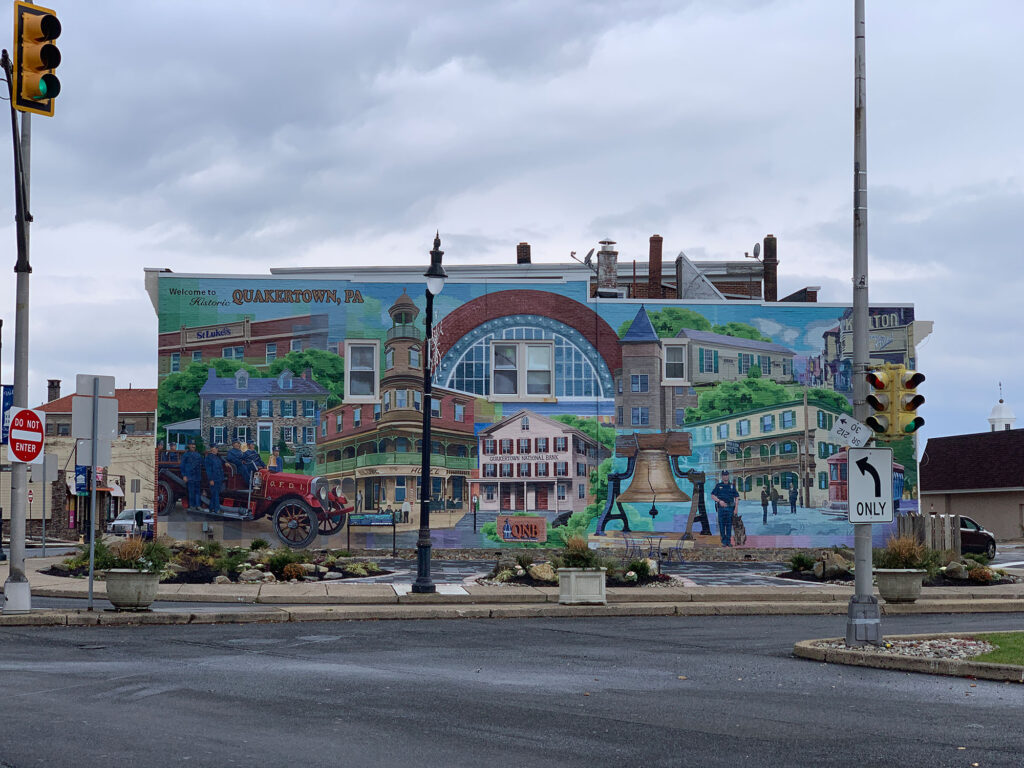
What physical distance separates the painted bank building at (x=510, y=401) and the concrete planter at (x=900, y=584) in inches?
629

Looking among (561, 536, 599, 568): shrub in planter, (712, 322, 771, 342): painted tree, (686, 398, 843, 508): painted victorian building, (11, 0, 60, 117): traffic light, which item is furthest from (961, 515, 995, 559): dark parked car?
(11, 0, 60, 117): traffic light

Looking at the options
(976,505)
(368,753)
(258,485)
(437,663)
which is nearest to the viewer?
(368,753)

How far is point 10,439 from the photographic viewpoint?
17844 mm

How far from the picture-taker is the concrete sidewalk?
18.4 metres

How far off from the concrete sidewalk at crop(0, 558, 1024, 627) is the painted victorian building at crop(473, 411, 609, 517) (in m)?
14.0

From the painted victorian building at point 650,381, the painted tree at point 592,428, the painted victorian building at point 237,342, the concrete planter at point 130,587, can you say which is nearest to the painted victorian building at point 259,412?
the painted victorian building at point 237,342

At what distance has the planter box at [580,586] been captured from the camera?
2148 centimetres

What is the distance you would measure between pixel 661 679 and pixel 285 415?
27.5 m

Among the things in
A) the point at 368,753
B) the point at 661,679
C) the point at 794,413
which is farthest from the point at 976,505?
the point at 368,753

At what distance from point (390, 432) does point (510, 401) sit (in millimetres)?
4055

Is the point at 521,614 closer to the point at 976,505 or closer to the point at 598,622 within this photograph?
the point at 598,622

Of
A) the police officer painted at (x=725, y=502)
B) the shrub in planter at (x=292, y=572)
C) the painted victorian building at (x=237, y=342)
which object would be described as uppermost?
the painted victorian building at (x=237, y=342)

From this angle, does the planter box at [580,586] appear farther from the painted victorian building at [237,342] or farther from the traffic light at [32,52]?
the painted victorian building at [237,342]

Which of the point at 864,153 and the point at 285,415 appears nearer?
the point at 864,153
